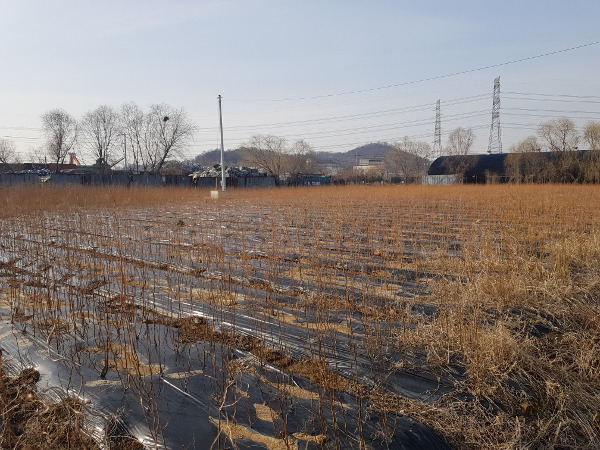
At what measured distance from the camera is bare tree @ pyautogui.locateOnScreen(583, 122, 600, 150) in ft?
119

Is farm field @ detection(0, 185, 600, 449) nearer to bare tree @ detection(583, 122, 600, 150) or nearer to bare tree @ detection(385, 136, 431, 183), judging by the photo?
bare tree @ detection(583, 122, 600, 150)

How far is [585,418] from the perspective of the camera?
239cm

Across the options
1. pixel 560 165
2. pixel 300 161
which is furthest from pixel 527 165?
pixel 300 161

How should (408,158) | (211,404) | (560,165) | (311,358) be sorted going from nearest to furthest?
(211,404) < (311,358) < (560,165) < (408,158)

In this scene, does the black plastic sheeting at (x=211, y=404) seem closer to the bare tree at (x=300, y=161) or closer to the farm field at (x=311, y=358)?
the farm field at (x=311, y=358)

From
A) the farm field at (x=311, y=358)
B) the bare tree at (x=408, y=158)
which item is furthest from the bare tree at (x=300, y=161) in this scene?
the farm field at (x=311, y=358)

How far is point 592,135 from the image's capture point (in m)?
36.6

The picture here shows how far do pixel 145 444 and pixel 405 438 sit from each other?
Result: 1.38m

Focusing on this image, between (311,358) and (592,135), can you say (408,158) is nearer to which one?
(592,135)

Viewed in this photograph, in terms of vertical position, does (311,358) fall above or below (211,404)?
above

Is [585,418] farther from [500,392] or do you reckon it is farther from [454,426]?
[454,426]

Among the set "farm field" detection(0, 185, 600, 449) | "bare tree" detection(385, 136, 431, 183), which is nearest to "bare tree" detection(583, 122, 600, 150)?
"bare tree" detection(385, 136, 431, 183)

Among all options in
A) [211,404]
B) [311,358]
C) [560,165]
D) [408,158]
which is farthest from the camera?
[408,158]

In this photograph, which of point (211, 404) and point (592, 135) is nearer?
point (211, 404)
